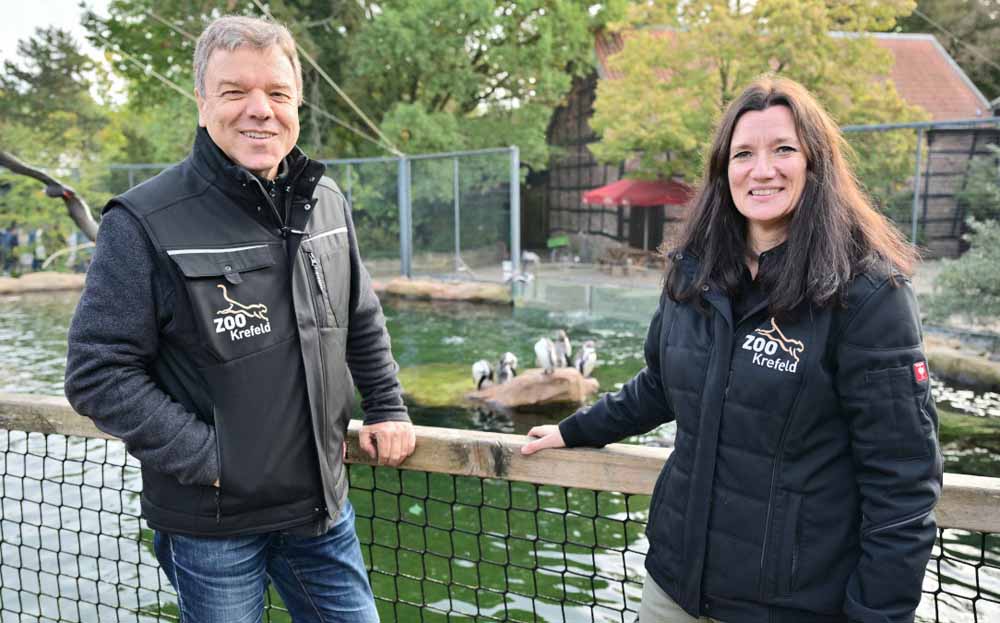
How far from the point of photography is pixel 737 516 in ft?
5.21

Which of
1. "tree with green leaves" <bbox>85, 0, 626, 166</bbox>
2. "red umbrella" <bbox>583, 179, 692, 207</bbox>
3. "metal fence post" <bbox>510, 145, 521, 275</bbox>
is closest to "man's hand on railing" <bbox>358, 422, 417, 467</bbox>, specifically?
"metal fence post" <bbox>510, 145, 521, 275</bbox>

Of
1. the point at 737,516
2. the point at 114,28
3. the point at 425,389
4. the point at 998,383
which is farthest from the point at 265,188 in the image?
the point at 114,28

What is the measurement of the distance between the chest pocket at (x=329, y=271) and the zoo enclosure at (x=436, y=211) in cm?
1255

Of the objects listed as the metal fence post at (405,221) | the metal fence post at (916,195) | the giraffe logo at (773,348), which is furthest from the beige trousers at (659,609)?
the metal fence post at (405,221)

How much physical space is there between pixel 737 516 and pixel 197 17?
789 inches

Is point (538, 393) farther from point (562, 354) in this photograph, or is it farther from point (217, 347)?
point (217, 347)

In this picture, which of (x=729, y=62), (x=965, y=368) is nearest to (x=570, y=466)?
(x=965, y=368)

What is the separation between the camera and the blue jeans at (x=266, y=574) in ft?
5.81

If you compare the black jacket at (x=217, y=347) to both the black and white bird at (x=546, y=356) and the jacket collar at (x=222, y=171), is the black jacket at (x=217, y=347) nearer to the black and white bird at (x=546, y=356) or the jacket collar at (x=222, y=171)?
the jacket collar at (x=222, y=171)

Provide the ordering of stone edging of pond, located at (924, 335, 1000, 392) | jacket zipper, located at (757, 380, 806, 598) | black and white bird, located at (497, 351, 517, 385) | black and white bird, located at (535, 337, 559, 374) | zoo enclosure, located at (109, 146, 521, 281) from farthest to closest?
1. zoo enclosure, located at (109, 146, 521, 281)
2. black and white bird, located at (497, 351, 517, 385)
3. black and white bird, located at (535, 337, 559, 374)
4. stone edging of pond, located at (924, 335, 1000, 392)
5. jacket zipper, located at (757, 380, 806, 598)

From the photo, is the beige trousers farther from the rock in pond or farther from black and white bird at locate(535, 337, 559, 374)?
black and white bird at locate(535, 337, 559, 374)

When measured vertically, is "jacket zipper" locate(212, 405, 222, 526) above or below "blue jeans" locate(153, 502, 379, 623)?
above

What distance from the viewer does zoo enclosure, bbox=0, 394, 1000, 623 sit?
207 centimetres

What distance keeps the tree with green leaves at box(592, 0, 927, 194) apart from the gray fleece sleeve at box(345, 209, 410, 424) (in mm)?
12624
